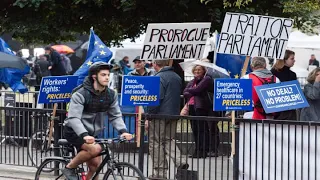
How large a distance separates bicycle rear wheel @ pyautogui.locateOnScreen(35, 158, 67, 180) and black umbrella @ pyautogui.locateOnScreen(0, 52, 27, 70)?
2.85 m

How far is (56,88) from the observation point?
42.0ft

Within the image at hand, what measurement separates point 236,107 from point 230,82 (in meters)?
0.33

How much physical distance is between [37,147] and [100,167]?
12.9 feet

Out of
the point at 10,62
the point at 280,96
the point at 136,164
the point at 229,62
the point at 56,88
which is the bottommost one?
the point at 136,164

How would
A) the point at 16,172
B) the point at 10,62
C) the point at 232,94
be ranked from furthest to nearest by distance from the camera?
the point at 16,172
the point at 10,62
the point at 232,94

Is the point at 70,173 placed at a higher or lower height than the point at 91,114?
lower

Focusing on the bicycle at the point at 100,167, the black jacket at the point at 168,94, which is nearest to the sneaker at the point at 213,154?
the black jacket at the point at 168,94

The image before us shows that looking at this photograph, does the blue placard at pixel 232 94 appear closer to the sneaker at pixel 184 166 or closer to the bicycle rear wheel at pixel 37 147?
the sneaker at pixel 184 166

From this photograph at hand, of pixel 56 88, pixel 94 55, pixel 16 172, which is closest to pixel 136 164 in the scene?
pixel 56 88

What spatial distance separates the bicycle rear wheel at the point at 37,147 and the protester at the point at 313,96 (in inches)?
155

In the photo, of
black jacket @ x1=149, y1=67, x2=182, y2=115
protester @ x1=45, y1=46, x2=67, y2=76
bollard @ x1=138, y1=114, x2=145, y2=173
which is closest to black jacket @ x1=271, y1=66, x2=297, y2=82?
black jacket @ x1=149, y1=67, x2=182, y2=115

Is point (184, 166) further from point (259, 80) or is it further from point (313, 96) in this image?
point (313, 96)

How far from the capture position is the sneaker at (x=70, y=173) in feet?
33.0

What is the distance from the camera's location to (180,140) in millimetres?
12102
